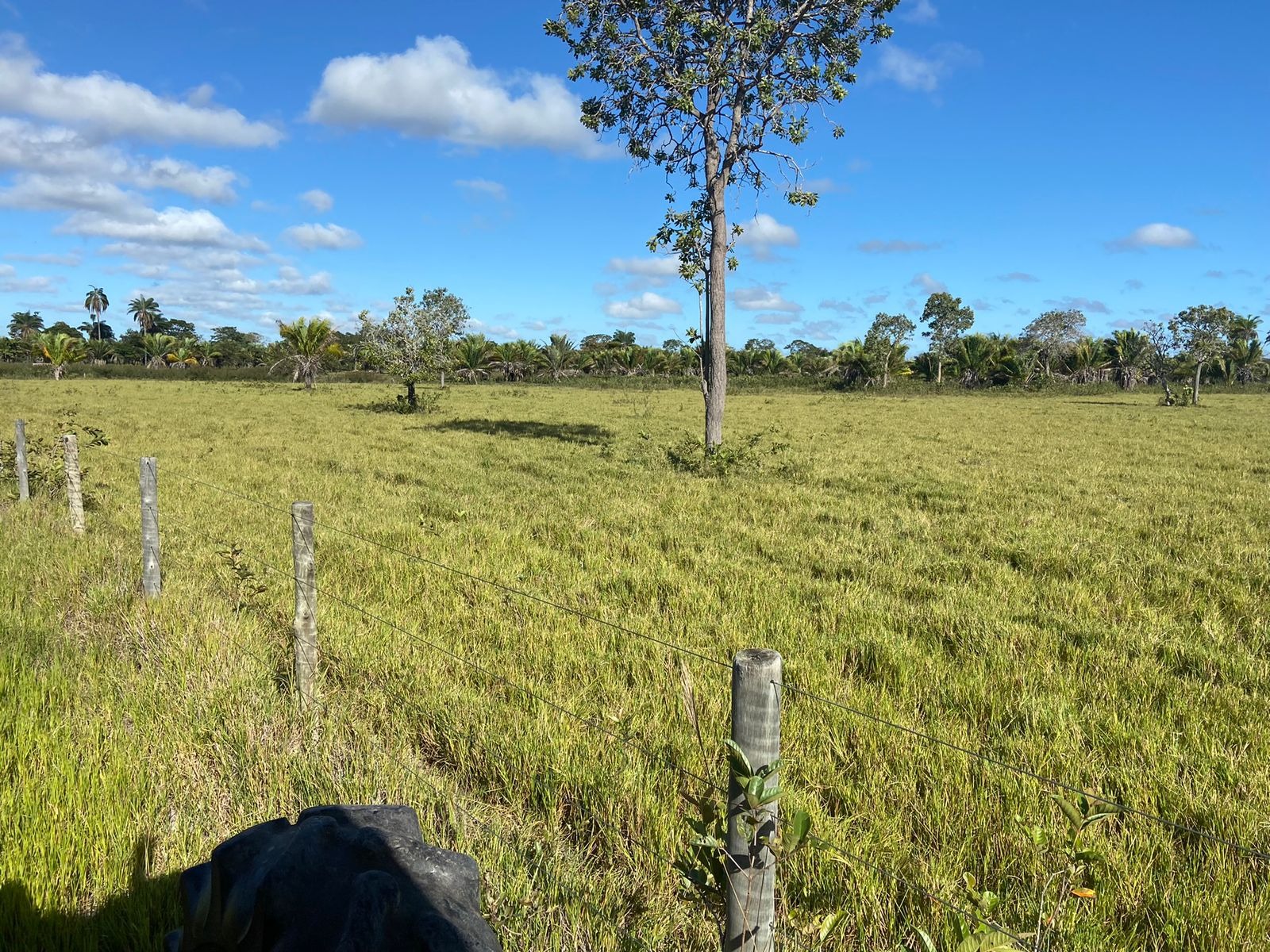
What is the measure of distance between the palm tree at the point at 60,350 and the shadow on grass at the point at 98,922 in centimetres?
6608

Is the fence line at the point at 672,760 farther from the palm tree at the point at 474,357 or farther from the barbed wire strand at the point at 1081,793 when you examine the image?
the palm tree at the point at 474,357

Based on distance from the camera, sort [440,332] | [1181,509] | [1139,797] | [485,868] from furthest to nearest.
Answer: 1. [440,332]
2. [1181,509]
3. [1139,797]
4. [485,868]

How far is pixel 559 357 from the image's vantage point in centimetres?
7100

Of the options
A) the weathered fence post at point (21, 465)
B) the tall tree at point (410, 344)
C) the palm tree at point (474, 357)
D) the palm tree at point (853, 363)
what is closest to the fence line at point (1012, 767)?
the weathered fence post at point (21, 465)

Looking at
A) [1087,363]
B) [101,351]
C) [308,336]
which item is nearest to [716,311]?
[308,336]

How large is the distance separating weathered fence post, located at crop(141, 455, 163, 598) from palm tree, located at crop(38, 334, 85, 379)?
62.1 meters

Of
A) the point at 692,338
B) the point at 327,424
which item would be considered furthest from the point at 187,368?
the point at 692,338

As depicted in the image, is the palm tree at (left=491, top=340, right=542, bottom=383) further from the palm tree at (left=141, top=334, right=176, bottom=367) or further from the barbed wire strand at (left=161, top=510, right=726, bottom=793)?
the barbed wire strand at (left=161, top=510, right=726, bottom=793)

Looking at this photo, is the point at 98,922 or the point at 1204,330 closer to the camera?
the point at 98,922

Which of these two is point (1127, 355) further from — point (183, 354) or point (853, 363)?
point (183, 354)

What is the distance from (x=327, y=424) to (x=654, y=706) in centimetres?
2210

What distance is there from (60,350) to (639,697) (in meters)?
66.5

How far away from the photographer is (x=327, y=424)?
2380cm

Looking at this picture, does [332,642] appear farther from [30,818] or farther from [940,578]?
[940,578]
